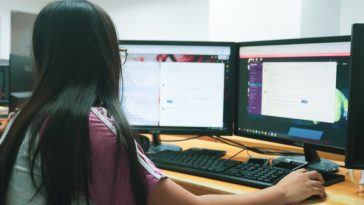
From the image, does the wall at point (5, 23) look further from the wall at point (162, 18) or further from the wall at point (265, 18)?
the wall at point (265, 18)

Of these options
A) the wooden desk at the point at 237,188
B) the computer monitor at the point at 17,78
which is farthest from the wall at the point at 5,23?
the wooden desk at the point at 237,188

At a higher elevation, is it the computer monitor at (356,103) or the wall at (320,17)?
the wall at (320,17)

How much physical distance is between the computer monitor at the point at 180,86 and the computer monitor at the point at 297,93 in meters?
0.06

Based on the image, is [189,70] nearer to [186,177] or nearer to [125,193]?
[186,177]

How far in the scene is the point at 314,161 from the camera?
1385 mm

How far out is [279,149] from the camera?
5.51ft

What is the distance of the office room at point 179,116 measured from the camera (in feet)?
2.52

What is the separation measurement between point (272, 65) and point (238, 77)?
17 centimetres

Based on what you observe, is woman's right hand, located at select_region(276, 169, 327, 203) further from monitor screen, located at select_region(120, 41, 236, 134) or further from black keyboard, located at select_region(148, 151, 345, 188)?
monitor screen, located at select_region(120, 41, 236, 134)

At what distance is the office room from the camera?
30.2 inches

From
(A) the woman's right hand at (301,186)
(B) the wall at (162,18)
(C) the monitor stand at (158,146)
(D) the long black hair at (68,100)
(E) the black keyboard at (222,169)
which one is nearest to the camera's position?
(D) the long black hair at (68,100)

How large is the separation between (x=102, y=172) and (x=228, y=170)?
1.88 ft

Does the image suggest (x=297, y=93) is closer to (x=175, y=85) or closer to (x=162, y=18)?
(x=175, y=85)

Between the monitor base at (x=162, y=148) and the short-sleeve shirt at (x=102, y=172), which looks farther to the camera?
the monitor base at (x=162, y=148)
